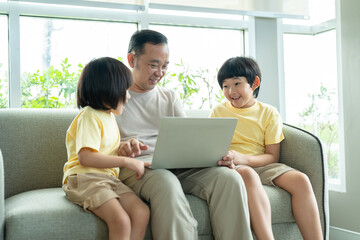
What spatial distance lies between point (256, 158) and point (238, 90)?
0.35 m

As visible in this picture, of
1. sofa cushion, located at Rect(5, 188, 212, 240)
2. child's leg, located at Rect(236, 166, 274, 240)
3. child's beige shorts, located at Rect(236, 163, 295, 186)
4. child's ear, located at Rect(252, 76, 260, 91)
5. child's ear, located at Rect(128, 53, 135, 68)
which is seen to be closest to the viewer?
sofa cushion, located at Rect(5, 188, 212, 240)

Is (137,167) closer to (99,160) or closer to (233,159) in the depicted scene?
(99,160)

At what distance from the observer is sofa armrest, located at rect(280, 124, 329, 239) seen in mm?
1884

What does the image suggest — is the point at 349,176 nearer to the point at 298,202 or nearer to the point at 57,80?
the point at 298,202

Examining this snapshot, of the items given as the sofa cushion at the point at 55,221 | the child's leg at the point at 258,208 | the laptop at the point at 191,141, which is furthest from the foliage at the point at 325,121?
the sofa cushion at the point at 55,221

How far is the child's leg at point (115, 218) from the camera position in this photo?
142cm

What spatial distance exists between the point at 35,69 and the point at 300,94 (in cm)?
185

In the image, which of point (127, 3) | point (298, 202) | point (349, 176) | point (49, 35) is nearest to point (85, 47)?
point (49, 35)

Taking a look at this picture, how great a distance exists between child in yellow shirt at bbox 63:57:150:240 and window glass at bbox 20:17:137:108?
806 mm

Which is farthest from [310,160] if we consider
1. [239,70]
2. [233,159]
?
[239,70]

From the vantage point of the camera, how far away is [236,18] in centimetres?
299

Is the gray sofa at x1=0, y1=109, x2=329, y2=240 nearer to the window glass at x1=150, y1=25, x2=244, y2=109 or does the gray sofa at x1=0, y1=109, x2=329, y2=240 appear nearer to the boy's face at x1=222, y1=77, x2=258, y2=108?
the boy's face at x1=222, y1=77, x2=258, y2=108

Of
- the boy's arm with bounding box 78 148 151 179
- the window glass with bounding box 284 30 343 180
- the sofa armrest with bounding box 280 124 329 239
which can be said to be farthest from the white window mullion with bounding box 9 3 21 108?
the window glass with bounding box 284 30 343 180

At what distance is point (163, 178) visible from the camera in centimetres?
156
